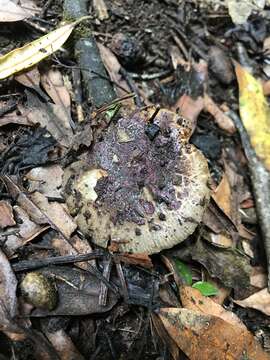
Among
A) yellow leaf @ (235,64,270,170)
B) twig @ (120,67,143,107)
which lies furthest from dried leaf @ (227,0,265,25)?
twig @ (120,67,143,107)

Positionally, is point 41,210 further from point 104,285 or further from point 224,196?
point 224,196

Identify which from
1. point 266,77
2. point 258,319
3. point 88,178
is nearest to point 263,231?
point 258,319

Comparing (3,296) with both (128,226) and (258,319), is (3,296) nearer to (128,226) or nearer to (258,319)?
(128,226)

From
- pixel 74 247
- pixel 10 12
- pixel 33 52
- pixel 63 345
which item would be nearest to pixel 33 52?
pixel 33 52

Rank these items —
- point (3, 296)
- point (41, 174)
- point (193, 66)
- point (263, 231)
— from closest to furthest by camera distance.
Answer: point (3, 296)
point (41, 174)
point (263, 231)
point (193, 66)

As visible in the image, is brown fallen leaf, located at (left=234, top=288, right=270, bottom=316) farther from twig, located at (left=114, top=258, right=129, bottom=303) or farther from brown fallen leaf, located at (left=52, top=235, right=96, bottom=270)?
brown fallen leaf, located at (left=52, top=235, right=96, bottom=270)

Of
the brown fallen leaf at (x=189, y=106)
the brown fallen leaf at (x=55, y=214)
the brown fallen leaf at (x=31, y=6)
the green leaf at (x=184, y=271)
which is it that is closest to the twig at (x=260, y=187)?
the brown fallen leaf at (x=189, y=106)
